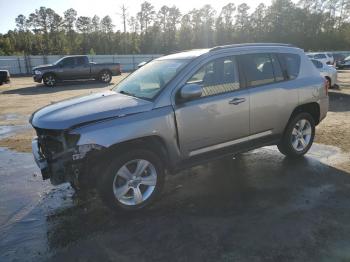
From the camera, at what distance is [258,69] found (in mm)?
Answer: 5391

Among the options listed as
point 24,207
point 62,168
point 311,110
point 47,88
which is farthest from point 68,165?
point 47,88

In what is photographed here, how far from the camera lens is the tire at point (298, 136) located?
5.93 meters

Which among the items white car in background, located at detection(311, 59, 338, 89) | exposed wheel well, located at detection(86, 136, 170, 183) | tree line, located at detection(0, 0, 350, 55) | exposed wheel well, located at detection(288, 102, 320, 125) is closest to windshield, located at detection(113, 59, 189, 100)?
exposed wheel well, located at detection(86, 136, 170, 183)

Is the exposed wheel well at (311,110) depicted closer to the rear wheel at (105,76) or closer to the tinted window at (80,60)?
the tinted window at (80,60)

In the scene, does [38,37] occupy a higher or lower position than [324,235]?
higher

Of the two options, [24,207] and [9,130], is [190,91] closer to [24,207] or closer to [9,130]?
[24,207]

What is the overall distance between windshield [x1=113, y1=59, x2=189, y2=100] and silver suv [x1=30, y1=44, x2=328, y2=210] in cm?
2

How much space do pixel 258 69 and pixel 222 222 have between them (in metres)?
2.51

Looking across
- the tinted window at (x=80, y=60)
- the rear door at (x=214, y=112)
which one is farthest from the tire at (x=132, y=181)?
the tinted window at (x=80, y=60)

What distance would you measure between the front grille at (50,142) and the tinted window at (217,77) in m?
1.81

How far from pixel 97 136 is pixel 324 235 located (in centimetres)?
268

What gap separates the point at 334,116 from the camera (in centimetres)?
988

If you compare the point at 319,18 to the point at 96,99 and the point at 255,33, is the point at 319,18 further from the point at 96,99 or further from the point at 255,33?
the point at 96,99

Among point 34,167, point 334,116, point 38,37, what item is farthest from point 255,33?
point 34,167
